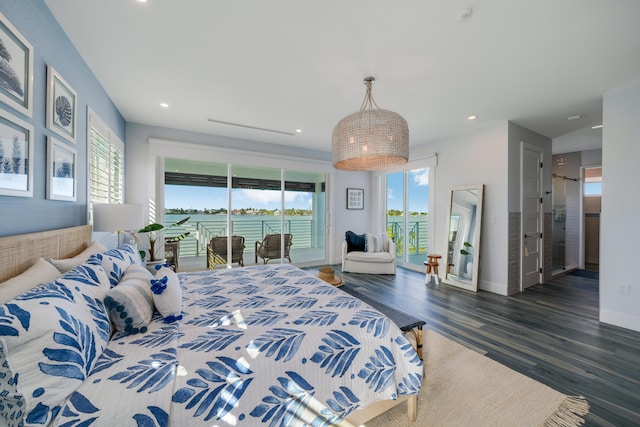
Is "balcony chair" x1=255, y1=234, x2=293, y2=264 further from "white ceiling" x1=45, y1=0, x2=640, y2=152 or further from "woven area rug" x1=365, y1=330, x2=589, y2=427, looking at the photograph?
"woven area rug" x1=365, y1=330, x2=589, y2=427

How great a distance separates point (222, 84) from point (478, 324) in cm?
403

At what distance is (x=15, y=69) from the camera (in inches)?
55.1

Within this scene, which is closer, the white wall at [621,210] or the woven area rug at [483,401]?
the woven area rug at [483,401]

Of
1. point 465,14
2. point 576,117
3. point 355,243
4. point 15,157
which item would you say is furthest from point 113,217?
point 576,117

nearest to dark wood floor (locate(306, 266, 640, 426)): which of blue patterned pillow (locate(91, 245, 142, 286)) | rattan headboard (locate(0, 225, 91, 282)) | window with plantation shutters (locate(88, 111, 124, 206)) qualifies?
blue patterned pillow (locate(91, 245, 142, 286))

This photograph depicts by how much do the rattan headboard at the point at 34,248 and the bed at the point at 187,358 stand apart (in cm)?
1

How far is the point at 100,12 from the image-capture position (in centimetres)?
179

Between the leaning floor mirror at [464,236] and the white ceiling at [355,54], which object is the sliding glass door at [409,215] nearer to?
the leaning floor mirror at [464,236]

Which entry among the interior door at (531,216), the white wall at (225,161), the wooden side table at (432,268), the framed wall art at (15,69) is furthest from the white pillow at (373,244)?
the framed wall art at (15,69)

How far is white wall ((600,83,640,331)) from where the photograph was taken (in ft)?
8.92

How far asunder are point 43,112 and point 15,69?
36 centimetres

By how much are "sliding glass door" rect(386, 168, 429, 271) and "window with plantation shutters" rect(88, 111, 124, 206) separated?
5250mm

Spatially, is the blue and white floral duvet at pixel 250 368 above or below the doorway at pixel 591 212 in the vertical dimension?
below

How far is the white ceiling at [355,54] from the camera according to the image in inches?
69.4
